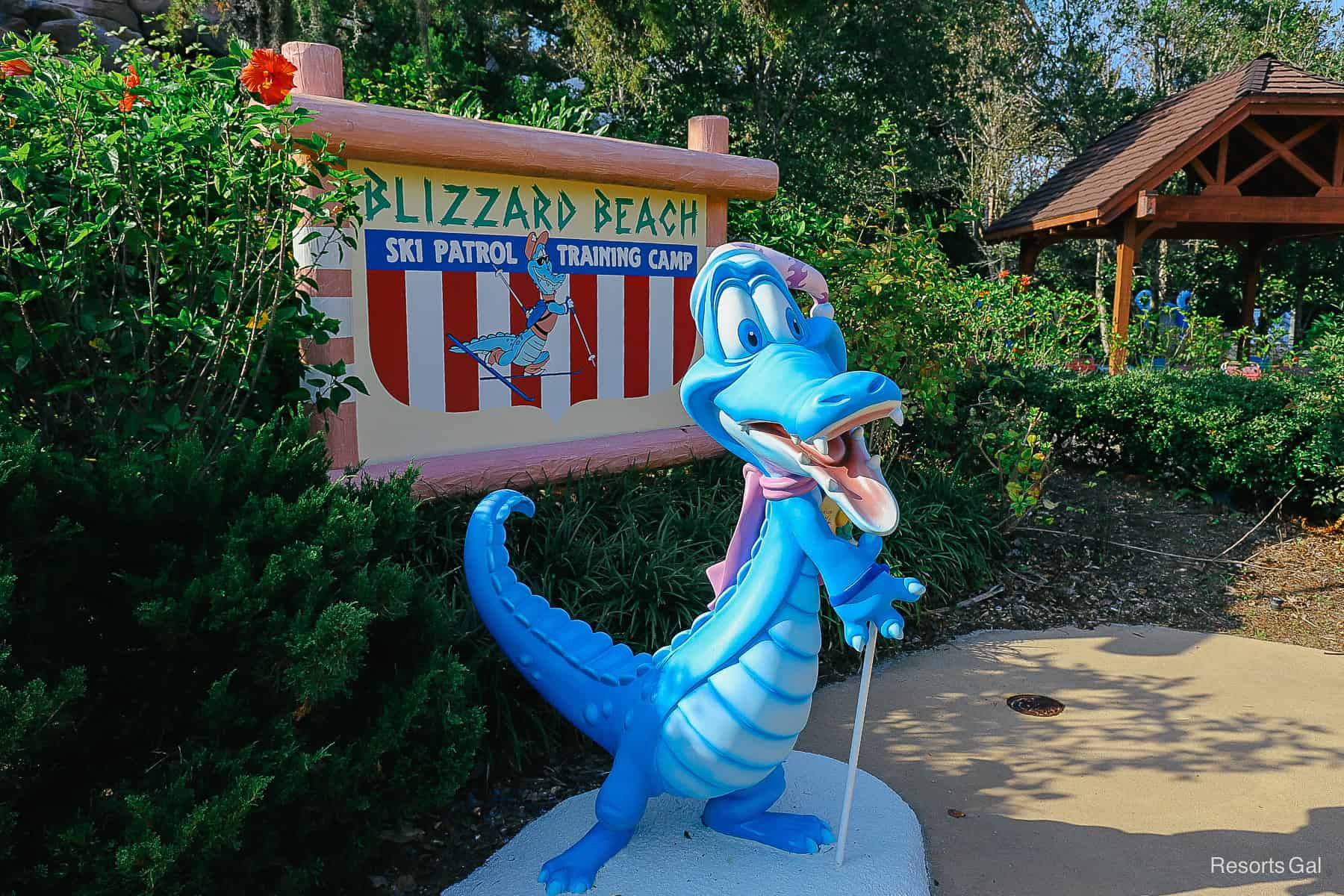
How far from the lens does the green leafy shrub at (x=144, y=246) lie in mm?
2873

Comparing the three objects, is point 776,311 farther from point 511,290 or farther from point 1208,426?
point 1208,426

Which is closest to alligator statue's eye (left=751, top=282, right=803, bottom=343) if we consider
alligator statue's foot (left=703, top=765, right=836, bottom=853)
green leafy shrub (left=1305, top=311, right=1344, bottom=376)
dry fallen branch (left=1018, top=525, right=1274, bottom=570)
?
alligator statue's foot (left=703, top=765, right=836, bottom=853)

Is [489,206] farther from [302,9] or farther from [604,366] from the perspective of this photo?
[302,9]

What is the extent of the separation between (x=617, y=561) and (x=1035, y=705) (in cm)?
192

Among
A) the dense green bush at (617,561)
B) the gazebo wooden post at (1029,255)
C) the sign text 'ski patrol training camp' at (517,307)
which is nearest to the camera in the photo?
the dense green bush at (617,561)

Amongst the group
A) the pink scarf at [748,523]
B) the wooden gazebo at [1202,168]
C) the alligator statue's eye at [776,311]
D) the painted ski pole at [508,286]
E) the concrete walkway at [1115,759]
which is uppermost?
the wooden gazebo at [1202,168]

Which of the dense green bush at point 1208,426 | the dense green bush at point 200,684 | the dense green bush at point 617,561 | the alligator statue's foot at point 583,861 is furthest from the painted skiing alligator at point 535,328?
the dense green bush at point 1208,426

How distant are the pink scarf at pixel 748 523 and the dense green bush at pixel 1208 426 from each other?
5.66 meters

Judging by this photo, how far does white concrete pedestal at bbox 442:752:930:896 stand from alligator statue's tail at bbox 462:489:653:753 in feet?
1.03

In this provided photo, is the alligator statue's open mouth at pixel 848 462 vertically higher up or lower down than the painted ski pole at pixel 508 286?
lower down

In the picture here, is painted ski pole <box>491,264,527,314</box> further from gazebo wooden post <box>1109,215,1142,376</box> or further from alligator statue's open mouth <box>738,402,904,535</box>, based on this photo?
gazebo wooden post <box>1109,215,1142,376</box>

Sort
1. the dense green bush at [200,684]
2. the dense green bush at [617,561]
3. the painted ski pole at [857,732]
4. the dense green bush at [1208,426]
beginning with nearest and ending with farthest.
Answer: the dense green bush at [200,684] < the painted ski pole at [857,732] < the dense green bush at [617,561] < the dense green bush at [1208,426]

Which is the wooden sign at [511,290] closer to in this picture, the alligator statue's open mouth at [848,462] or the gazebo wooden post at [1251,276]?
the alligator statue's open mouth at [848,462]

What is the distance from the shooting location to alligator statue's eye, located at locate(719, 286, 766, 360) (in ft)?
7.53
